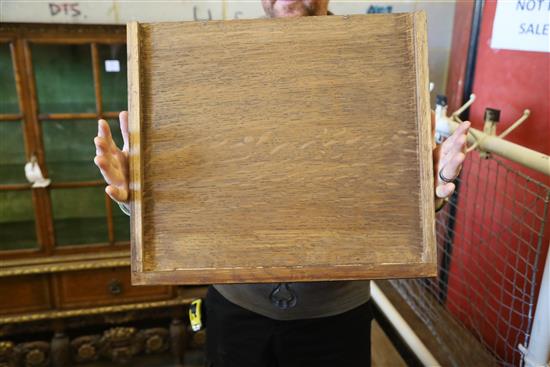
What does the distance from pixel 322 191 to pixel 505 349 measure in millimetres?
900

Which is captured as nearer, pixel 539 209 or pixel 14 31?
pixel 539 209

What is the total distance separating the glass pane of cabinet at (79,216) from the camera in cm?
185

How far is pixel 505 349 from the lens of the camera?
52.0 inches

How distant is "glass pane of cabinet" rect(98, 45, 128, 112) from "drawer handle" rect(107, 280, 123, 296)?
0.68 m

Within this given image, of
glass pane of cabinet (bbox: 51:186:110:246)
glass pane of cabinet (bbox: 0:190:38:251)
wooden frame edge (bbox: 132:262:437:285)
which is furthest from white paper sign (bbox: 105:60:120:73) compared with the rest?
wooden frame edge (bbox: 132:262:437:285)

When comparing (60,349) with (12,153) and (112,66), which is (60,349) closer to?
(12,153)

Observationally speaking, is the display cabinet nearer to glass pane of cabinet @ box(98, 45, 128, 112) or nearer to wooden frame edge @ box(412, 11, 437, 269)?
glass pane of cabinet @ box(98, 45, 128, 112)

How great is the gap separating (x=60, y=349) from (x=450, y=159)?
5.84 ft

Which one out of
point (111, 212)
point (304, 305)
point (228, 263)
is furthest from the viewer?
point (111, 212)

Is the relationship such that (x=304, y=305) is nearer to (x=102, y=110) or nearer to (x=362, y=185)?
(x=362, y=185)

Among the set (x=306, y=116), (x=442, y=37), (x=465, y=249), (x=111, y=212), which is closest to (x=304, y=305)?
(x=306, y=116)

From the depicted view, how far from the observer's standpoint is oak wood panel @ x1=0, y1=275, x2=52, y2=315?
1.83 metres

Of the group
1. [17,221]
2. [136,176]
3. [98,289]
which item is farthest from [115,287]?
[136,176]

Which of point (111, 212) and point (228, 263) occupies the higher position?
point (228, 263)
